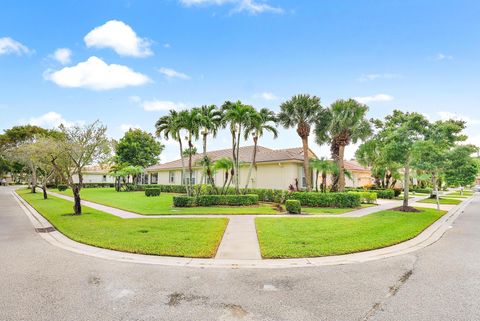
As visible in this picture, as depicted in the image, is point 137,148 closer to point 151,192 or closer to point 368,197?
point 151,192

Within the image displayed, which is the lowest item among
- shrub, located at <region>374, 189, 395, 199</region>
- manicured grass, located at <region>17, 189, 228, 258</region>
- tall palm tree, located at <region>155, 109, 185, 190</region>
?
shrub, located at <region>374, 189, 395, 199</region>

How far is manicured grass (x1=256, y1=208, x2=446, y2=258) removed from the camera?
7953 millimetres

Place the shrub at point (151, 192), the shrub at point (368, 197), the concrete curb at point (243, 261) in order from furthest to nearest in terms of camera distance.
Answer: the shrub at point (151, 192) < the shrub at point (368, 197) < the concrete curb at point (243, 261)

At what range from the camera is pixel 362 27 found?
1537 cm

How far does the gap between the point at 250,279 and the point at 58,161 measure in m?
18.9

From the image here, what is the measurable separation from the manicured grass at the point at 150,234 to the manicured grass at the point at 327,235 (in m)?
1.86

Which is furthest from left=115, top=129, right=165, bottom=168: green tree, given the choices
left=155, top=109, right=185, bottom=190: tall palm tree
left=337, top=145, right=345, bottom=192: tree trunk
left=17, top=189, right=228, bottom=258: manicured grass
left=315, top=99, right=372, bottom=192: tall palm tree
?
left=337, top=145, right=345, bottom=192: tree trunk

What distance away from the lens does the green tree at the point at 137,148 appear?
54000 mm

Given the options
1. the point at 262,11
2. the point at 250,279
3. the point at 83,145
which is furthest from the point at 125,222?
the point at 262,11

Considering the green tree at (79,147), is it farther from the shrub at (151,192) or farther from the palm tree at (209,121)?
the shrub at (151,192)

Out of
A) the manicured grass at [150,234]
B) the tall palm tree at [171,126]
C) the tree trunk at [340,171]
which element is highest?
the tall palm tree at [171,126]

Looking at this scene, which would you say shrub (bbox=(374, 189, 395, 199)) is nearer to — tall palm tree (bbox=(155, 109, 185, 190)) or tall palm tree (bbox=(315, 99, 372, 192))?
tall palm tree (bbox=(315, 99, 372, 192))

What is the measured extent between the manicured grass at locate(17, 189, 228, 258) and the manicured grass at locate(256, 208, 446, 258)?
186cm

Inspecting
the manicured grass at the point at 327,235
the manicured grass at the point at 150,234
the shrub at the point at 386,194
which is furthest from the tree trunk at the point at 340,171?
the manicured grass at the point at 150,234
